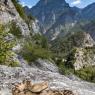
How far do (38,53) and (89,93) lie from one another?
236ft

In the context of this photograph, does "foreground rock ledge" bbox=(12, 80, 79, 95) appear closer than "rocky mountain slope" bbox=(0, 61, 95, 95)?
Yes

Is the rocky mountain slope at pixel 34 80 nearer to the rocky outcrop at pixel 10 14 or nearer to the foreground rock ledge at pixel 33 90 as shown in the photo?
the foreground rock ledge at pixel 33 90

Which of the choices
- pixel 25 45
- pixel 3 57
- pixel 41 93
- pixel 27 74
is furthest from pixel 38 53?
pixel 41 93

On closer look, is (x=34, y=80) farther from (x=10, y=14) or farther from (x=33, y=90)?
(x=10, y=14)

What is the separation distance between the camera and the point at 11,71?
107 ft

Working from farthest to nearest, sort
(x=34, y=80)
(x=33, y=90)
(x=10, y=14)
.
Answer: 1. (x=10, y=14)
2. (x=34, y=80)
3. (x=33, y=90)

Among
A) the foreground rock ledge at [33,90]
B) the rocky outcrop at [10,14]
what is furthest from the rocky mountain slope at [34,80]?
the rocky outcrop at [10,14]

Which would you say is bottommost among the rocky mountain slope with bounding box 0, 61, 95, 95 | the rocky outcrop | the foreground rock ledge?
the foreground rock ledge

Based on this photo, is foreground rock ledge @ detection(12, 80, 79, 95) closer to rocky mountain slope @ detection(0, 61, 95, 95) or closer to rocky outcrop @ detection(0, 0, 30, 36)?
rocky mountain slope @ detection(0, 61, 95, 95)

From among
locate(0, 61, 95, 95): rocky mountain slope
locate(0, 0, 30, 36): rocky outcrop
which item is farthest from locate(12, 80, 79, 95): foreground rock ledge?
locate(0, 0, 30, 36): rocky outcrop

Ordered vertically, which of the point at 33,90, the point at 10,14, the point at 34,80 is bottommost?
→ the point at 33,90

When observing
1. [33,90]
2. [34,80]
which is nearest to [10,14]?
[34,80]

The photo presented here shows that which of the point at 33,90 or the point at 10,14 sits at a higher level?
the point at 10,14

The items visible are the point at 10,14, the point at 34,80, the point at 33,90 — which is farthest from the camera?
the point at 10,14
